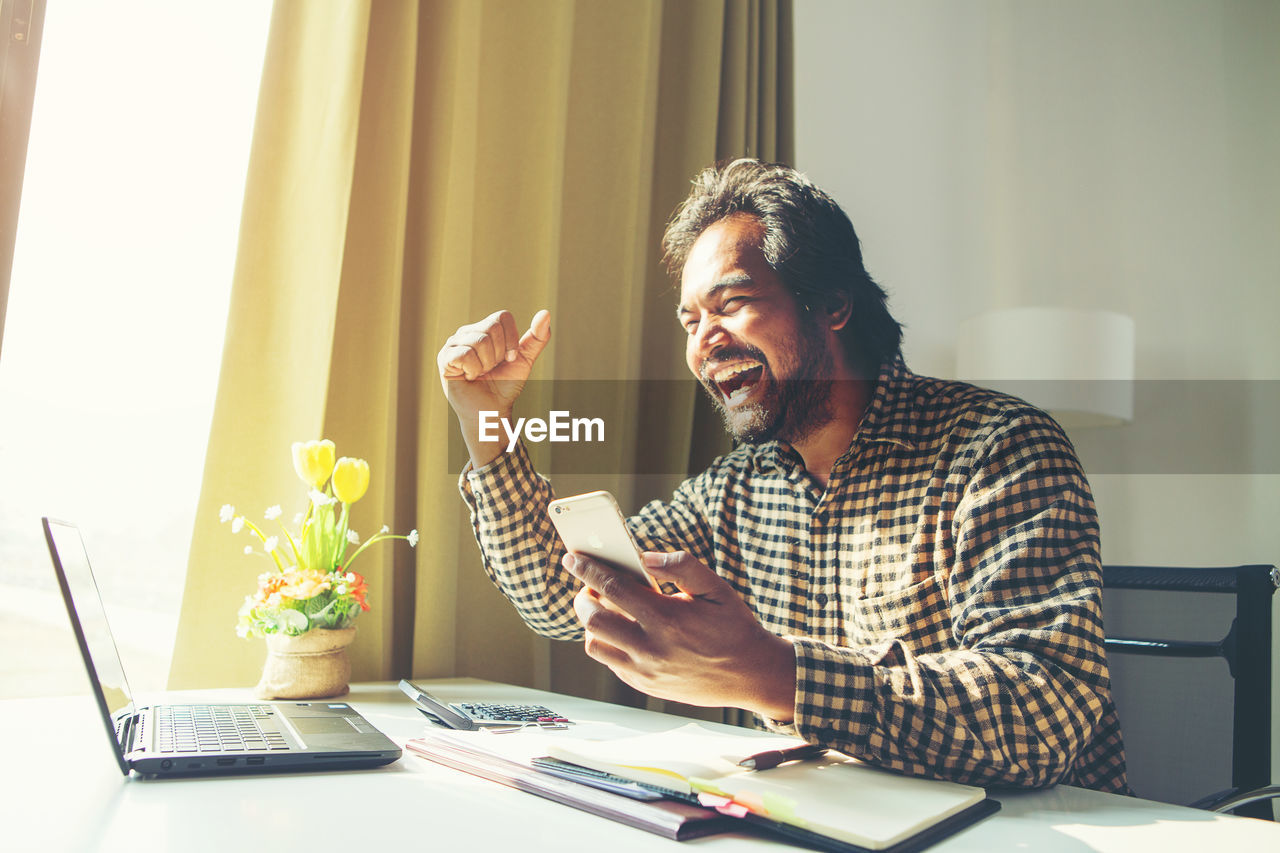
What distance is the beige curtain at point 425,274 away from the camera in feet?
4.09

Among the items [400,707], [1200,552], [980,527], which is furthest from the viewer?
[1200,552]

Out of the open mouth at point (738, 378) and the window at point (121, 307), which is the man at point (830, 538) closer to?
the open mouth at point (738, 378)

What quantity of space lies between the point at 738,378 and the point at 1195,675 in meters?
0.71

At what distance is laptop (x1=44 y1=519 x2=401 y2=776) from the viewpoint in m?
0.68

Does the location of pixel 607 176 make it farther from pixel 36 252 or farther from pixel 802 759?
pixel 802 759

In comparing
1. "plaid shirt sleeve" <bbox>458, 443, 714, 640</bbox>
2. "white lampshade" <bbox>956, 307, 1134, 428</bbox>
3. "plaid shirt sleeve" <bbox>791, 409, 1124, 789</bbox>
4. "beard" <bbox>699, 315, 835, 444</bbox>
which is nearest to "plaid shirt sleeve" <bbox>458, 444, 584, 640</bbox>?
"plaid shirt sleeve" <bbox>458, 443, 714, 640</bbox>

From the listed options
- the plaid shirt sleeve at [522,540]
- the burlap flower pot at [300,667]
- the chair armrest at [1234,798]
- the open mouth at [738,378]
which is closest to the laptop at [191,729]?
the burlap flower pot at [300,667]

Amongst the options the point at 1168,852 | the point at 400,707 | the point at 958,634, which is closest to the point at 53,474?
the point at 400,707

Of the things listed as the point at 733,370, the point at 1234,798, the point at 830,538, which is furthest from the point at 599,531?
the point at 1234,798

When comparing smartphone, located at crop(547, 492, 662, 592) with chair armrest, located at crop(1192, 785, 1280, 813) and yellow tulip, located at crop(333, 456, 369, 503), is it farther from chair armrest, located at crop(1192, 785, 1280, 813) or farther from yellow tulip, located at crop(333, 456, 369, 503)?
chair armrest, located at crop(1192, 785, 1280, 813)

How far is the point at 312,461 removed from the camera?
112 centimetres

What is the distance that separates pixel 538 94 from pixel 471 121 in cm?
20

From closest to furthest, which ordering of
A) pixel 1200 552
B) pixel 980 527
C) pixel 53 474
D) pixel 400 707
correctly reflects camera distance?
1. pixel 980 527
2. pixel 400 707
3. pixel 53 474
4. pixel 1200 552

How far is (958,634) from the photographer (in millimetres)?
846
